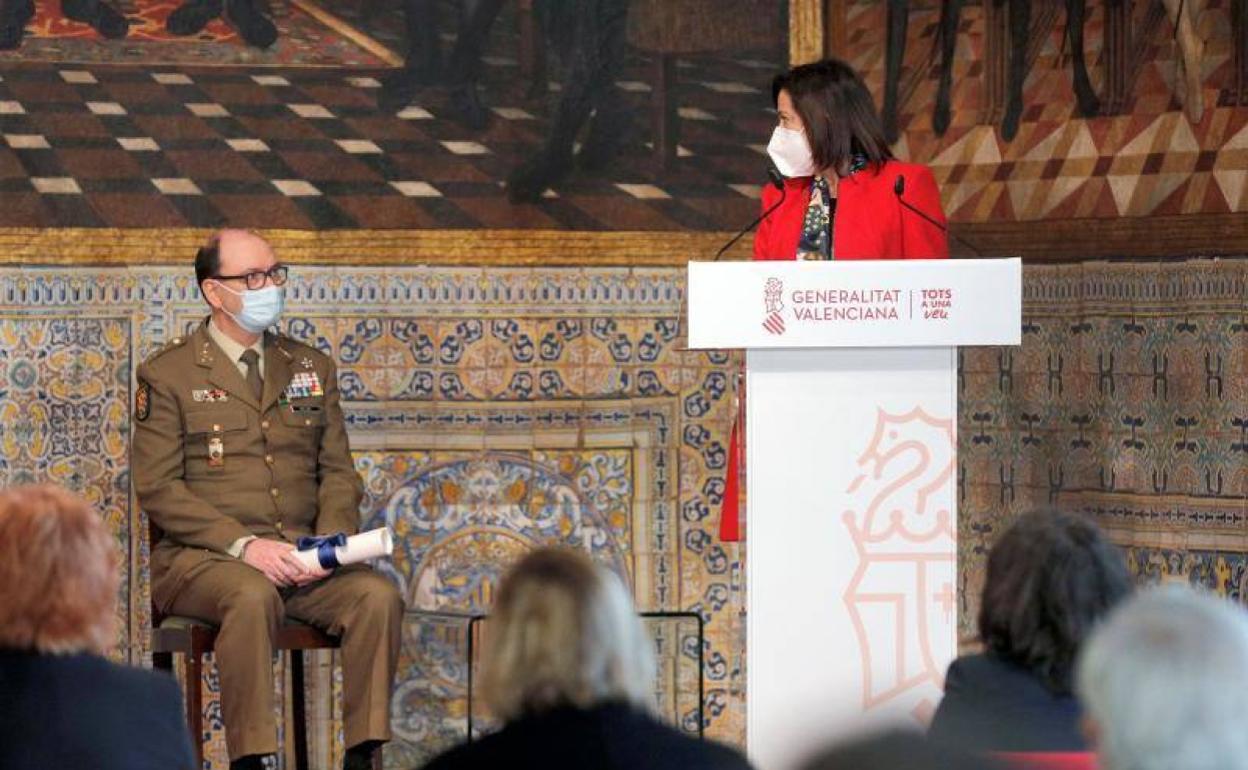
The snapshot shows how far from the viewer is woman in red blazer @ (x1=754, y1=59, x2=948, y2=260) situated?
221 inches

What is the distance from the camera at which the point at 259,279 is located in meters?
6.18

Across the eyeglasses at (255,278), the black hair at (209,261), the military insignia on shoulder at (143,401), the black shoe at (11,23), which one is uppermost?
the black shoe at (11,23)

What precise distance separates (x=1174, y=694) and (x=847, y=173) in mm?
3642

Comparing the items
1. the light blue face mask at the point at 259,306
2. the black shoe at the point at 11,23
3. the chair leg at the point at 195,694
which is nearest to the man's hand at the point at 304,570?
the chair leg at the point at 195,694

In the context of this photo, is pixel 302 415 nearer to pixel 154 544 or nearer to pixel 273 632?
pixel 154 544

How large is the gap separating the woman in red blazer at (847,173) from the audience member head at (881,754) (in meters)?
3.54

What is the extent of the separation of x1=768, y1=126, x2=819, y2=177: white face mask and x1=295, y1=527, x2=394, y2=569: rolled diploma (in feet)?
4.94

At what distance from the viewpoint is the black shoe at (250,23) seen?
707cm

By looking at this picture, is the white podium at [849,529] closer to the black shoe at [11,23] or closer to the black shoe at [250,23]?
the black shoe at [250,23]

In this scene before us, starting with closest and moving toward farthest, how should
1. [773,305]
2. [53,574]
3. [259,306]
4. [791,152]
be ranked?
[53,574], [773,305], [791,152], [259,306]

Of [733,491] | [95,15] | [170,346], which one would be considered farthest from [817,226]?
[95,15]

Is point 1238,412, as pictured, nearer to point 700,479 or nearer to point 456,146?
point 700,479

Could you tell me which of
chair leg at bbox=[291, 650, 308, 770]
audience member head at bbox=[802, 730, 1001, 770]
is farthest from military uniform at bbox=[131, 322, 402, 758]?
audience member head at bbox=[802, 730, 1001, 770]

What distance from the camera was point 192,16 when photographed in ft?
23.2
